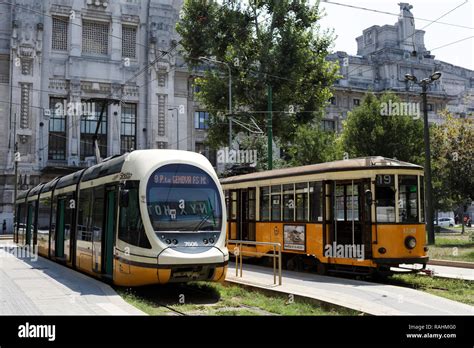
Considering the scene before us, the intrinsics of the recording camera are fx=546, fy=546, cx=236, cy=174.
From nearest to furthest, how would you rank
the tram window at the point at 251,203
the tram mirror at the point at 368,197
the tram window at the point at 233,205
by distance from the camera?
1. the tram mirror at the point at 368,197
2. the tram window at the point at 251,203
3. the tram window at the point at 233,205

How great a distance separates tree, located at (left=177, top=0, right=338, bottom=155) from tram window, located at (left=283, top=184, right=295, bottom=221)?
1338cm

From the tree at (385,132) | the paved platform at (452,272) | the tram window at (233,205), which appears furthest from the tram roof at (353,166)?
the tree at (385,132)

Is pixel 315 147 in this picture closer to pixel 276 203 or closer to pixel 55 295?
pixel 276 203

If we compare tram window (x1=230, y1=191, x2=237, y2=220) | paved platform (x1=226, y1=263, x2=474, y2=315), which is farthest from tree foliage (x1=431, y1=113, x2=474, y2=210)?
paved platform (x1=226, y1=263, x2=474, y2=315)

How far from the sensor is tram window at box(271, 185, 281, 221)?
17.3m

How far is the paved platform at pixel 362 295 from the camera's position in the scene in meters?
9.71

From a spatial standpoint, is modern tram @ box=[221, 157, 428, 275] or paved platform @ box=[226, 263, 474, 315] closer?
paved platform @ box=[226, 263, 474, 315]

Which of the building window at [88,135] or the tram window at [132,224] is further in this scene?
the building window at [88,135]

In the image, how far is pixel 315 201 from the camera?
1557cm

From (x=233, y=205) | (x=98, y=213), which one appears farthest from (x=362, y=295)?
(x=233, y=205)

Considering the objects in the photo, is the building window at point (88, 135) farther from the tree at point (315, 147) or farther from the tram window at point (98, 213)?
the tram window at point (98, 213)

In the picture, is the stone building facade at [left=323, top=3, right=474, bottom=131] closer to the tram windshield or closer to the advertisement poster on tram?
the advertisement poster on tram

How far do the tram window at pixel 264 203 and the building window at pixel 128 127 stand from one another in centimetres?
3476
